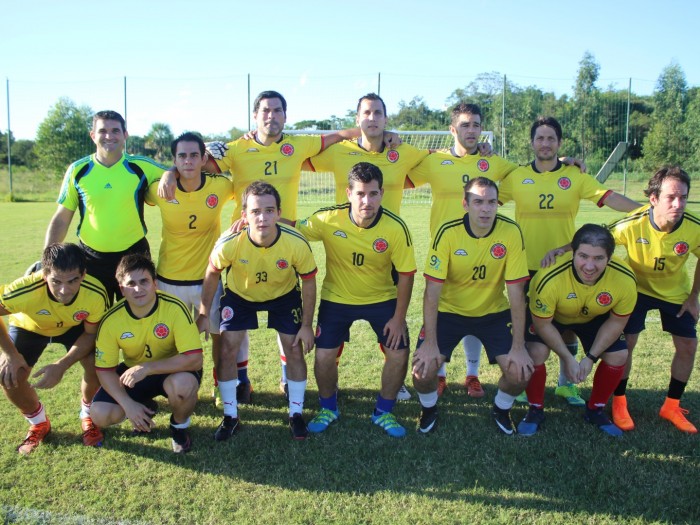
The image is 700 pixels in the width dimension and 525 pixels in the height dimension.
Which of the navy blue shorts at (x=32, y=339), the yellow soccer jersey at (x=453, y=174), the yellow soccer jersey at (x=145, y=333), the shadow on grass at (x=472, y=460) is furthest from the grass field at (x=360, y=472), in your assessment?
the yellow soccer jersey at (x=453, y=174)

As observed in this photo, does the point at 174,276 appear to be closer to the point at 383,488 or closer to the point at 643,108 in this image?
the point at 383,488

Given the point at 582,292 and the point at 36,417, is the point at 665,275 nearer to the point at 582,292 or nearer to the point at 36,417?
the point at 582,292

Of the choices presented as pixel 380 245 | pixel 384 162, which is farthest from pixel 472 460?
pixel 384 162

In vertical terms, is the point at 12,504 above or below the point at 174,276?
below

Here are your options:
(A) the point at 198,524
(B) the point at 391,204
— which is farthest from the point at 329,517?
(B) the point at 391,204

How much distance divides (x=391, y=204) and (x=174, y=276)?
178 cm

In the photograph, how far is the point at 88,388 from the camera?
3799mm

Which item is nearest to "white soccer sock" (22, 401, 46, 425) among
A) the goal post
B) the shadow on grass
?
the shadow on grass

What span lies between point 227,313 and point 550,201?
8.38 feet

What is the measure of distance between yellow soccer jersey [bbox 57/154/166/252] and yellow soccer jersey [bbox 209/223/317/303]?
78cm

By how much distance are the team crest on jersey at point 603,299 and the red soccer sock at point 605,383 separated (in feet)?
1.49

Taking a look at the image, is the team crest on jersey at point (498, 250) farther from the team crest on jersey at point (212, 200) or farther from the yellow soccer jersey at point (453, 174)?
the team crest on jersey at point (212, 200)

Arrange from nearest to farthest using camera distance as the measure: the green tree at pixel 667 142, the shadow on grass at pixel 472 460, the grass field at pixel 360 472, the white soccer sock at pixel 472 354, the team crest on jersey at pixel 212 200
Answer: the grass field at pixel 360 472
the shadow on grass at pixel 472 460
the team crest on jersey at pixel 212 200
the white soccer sock at pixel 472 354
the green tree at pixel 667 142

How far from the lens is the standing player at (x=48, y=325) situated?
338 cm
